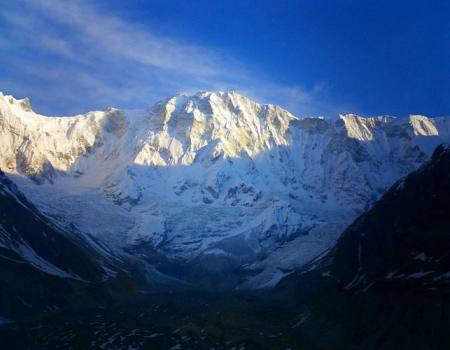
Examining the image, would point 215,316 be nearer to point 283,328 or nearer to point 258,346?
point 283,328

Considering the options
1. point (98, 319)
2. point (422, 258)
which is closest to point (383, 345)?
point (422, 258)

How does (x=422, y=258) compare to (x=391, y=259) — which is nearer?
(x=422, y=258)

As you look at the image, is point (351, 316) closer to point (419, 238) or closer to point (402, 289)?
point (402, 289)

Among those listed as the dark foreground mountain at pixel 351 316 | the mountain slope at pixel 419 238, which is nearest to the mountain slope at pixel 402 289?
the mountain slope at pixel 419 238

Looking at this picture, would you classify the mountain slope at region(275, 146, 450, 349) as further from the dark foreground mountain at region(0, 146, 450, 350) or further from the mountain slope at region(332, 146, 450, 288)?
the dark foreground mountain at region(0, 146, 450, 350)

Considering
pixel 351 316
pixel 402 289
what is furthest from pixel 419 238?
pixel 402 289

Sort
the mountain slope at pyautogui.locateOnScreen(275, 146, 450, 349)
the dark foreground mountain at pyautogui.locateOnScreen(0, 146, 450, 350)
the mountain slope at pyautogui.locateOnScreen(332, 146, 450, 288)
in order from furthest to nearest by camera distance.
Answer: the mountain slope at pyautogui.locateOnScreen(332, 146, 450, 288) → the dark foreground mountain at pyautogui.locateOnScreen(0, 146, 450, 350) → the mountain slope at pyautogui.locateOnScreen(275, 146, 450, 349)

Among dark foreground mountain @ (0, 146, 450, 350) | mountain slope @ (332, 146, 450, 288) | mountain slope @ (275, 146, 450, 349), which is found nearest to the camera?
mountain slope @ (275, 146, 450, 349)

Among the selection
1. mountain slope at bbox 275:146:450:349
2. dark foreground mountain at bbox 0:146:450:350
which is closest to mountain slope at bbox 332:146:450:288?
mountain slope at bbox 275:146:450:349
